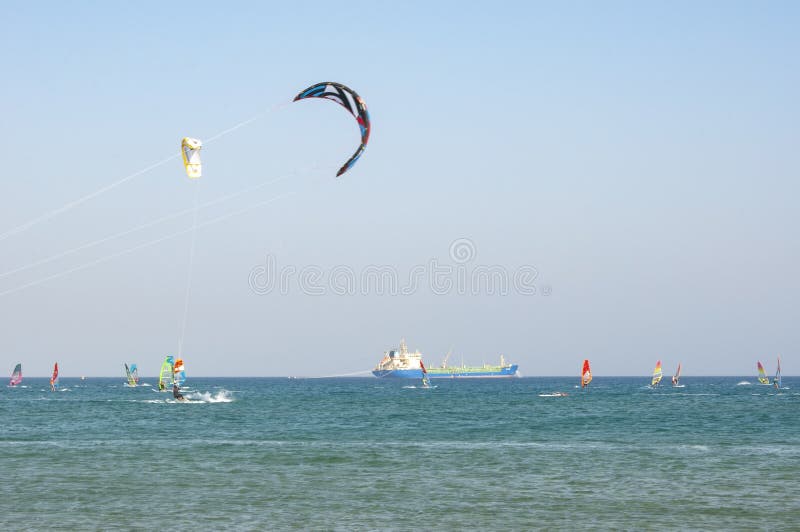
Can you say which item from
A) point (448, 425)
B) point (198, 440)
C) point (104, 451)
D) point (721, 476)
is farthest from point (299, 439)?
point (721, 476)

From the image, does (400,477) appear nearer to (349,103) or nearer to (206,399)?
(349,103)

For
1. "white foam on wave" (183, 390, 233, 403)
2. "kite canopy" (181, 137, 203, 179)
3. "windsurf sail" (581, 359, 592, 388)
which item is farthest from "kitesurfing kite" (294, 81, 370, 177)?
"windsurf sail" (581, 359, 592, 388)

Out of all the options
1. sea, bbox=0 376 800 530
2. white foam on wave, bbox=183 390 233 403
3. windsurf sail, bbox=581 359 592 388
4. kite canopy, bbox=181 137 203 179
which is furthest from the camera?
windsurf sail, bbox=581 359 592 388

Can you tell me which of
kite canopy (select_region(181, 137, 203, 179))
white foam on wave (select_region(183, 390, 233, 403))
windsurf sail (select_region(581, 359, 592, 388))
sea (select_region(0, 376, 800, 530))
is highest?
kite canopy (select_region(181, 137, 203, 179))

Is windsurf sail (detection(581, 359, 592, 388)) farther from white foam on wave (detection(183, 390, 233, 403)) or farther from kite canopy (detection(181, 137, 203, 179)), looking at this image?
kite canopy (detection(181, 137, 203, 179))

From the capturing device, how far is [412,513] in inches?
1118

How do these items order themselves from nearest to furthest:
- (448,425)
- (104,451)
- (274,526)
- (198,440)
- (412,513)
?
(274,526) < (412,513) < (104,451) < (198,440) < (448,425)

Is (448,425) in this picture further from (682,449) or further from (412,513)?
(412,513)

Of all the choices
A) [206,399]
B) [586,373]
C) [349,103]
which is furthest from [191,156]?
[586,373]

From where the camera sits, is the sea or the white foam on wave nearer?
the sea

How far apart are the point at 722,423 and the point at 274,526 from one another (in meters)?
50.2

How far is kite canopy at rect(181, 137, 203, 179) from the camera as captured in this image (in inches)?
1215

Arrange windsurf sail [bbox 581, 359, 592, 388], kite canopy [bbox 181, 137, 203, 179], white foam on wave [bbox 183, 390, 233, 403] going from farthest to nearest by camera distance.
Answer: windsurf sail [bbox 581, 359, 592, 388] → white foam on wave [bbox 183, 390, 233, 403] → kite canopy [bbox 181, 137, 203, 179]

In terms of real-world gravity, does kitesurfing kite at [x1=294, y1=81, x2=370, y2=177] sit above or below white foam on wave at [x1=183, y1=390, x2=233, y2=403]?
above
